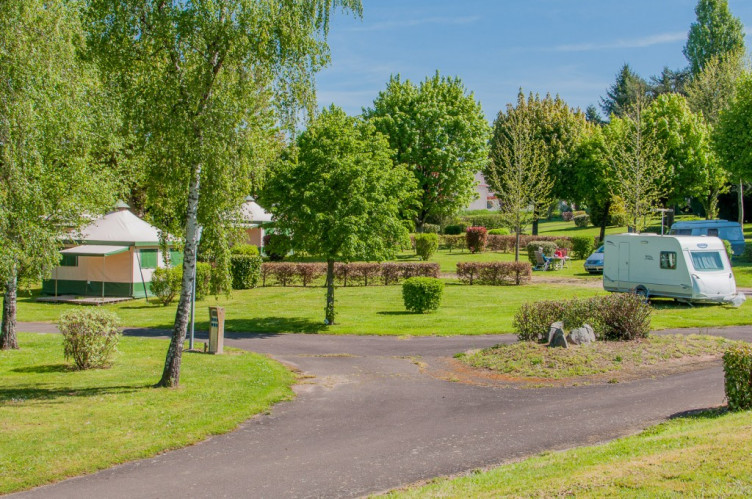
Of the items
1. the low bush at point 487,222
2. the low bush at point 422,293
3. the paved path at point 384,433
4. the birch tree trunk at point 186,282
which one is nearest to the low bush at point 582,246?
the low bush at point 487,222

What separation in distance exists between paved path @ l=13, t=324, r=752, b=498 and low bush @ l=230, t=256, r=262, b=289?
18.6m

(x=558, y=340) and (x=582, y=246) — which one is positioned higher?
(x=582, y=246)

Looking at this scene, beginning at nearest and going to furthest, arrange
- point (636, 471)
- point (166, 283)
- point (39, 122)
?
point (636, 471), point (39, 122), point (166, 283)

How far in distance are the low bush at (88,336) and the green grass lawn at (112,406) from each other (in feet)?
1.41

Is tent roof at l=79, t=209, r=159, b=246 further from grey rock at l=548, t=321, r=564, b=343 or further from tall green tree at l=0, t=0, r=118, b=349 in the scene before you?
grey rock at l=548, t=321, r=564, b=343

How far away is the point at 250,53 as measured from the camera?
496 inches

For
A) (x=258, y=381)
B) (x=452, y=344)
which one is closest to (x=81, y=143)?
(x=258, y=381)

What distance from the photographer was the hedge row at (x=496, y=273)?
32094mm

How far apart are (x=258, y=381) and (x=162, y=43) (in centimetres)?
704

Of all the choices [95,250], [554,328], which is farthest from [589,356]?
[95,250]

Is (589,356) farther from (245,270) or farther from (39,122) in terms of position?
(245,270)

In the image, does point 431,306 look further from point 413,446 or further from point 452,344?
point 413,446

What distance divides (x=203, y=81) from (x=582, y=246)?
35546 millimetres

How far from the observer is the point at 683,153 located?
46.3m
